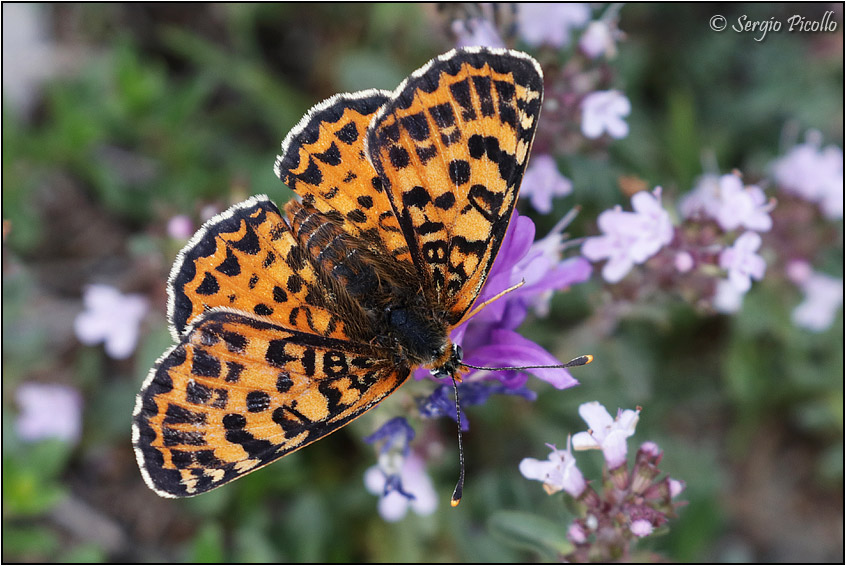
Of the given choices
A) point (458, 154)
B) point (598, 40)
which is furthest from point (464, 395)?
point (598, 40)

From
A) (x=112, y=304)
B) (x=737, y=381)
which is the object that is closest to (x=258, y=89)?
(x=112, y=304)

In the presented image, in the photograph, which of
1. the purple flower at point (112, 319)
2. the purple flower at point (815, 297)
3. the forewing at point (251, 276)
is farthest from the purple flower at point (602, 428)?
the purple flower at point (112, 319)

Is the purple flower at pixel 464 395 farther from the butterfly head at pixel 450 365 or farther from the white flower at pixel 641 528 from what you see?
the white flower at pixel 641 528

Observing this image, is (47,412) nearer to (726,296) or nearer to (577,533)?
(577,533)

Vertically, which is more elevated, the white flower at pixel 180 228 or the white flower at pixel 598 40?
the white flower at pixel 598 40

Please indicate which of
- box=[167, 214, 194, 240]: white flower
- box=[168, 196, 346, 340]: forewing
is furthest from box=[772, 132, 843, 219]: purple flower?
box=[167, 214, 194, 240]: white flower

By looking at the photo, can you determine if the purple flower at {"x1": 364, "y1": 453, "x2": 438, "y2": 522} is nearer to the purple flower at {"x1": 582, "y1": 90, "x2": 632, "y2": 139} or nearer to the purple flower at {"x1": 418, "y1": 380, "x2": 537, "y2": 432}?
the purple flower at {"x1": 418, "y1": 380, "x2": 537, "y2": 432}
